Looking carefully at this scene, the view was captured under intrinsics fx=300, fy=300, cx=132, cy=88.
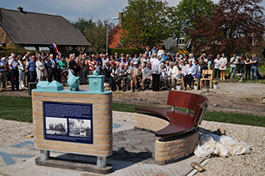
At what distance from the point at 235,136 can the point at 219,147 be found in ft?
5.63

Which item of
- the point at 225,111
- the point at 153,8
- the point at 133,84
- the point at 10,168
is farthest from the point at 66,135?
the point at 153,8

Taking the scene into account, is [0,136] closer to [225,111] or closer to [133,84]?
[225,111]

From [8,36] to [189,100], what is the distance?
125 ft

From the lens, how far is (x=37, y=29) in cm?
4572

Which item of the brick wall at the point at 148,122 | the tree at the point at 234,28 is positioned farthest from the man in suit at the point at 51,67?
the tree at the point at 234,28

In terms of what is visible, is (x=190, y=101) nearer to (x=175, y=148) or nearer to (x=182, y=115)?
(x=182, y=115)

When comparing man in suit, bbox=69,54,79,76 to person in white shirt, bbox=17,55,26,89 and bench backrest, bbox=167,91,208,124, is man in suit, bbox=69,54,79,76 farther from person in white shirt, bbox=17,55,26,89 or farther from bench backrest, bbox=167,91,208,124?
bench backrest, bbox=167,91,208,124

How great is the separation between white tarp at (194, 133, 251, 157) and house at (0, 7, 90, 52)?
3794 cm

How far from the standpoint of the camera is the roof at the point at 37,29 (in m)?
42.0

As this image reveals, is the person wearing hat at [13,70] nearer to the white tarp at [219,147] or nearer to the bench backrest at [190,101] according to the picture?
the bench backrest at [190,101]

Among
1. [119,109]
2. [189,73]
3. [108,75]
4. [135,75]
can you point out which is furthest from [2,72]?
[189,73]

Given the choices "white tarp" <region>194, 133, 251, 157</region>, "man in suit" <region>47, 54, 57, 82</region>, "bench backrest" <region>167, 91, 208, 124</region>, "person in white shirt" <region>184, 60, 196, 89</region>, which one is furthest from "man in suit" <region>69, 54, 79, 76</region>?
"white tarp" <region>194, 133, 251, 157</region>

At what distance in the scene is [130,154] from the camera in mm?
6402

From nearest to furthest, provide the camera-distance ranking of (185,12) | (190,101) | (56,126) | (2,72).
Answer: (56,126) → (190,101) → (2,72) → (185,12)
